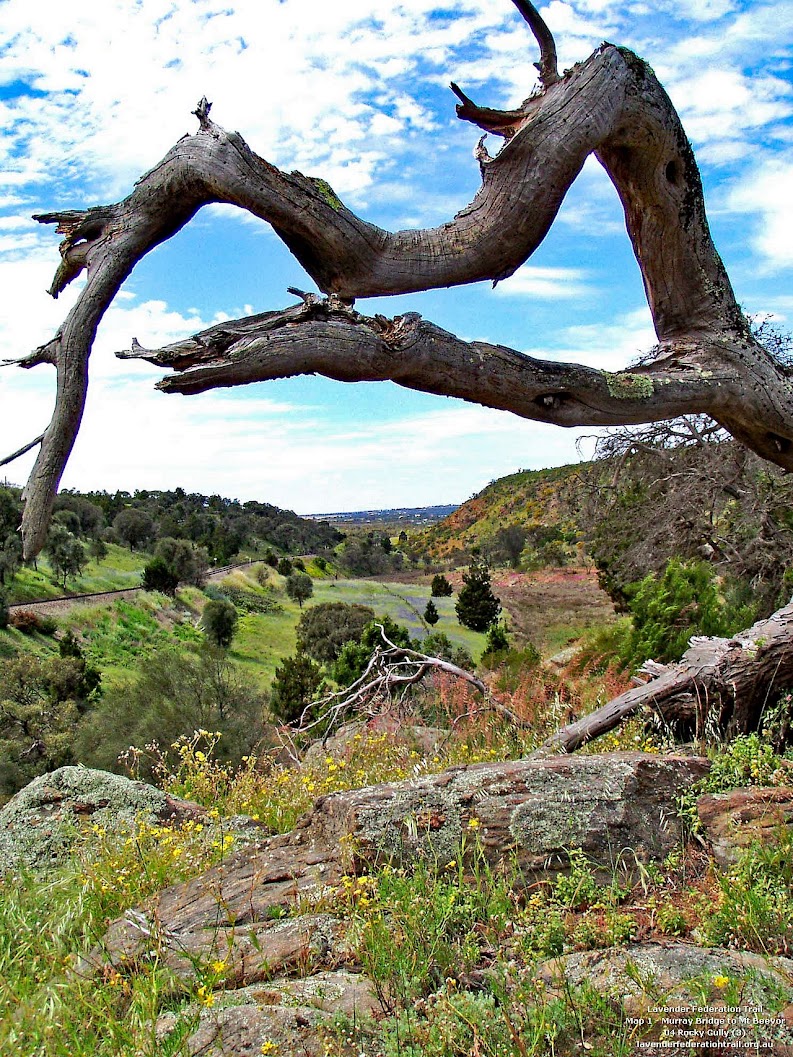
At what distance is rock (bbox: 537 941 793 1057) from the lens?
196 centimetres

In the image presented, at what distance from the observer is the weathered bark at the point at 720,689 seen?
4523 millimetres

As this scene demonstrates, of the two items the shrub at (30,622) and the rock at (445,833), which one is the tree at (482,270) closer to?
the rock at (445,833)

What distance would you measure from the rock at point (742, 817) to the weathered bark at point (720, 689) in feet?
3.31

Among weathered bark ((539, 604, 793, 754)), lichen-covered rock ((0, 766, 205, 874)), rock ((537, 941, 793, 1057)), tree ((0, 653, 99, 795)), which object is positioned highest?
weathered bark ((539, 604, 793, 754))

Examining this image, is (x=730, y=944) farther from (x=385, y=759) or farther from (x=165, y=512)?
(x=165, y=512)

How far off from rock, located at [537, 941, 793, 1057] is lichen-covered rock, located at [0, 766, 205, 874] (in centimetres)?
254

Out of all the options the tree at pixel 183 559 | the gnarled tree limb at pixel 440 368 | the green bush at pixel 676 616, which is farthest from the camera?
the tree at pixel 183 559

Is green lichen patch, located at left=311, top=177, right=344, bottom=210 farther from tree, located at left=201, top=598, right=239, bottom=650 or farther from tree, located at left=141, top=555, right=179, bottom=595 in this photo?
tree, located at left=141, top=555, right=179, bottom=595

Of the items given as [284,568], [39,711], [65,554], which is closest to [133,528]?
[284,568]

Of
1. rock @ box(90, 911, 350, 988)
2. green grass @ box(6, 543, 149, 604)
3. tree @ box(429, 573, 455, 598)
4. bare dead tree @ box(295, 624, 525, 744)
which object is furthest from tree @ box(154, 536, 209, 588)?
rock @ box(90, 911, 350, 988)

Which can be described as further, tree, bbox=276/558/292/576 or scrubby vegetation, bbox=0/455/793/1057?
tree, bbox=276/558/292/576

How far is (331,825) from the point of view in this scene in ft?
10.9

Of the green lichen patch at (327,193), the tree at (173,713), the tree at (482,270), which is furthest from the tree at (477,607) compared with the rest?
the green lichen patch at (327,193)

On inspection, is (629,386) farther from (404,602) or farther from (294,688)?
(404,602)
